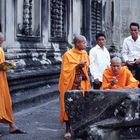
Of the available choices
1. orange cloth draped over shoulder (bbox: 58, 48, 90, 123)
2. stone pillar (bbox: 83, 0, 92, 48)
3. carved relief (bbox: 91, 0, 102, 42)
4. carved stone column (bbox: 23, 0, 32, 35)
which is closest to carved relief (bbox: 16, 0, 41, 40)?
carved stone column (bbox: 23, 0, 32, 35)

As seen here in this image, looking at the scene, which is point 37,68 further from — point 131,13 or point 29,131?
point 131,13

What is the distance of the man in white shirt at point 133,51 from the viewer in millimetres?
7445

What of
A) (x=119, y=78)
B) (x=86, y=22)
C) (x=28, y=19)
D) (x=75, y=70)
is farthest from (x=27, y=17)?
(x=86, y=22)

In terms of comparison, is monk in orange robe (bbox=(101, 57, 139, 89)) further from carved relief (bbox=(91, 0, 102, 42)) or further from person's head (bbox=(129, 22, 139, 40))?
carved relief (bbox=(91, 0, 102, 42))

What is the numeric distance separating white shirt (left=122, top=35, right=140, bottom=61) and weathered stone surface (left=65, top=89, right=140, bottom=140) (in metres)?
2.25

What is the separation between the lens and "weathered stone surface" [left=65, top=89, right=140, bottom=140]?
5242 millimetres

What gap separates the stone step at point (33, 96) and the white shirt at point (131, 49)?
2.15 metres

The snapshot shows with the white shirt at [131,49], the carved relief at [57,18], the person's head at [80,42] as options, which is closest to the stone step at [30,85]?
the carved relief at [57,18]

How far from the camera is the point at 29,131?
267 inches

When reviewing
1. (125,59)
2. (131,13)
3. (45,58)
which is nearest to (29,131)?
(125,59)

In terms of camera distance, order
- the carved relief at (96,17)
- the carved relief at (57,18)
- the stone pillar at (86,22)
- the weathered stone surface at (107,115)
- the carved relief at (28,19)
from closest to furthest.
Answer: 1. the weathered stone surface at (107,115)
2. the carved relief at (28,19)
3. the carved relief at (57,18)
4. the stone pillar at (86,22)
5. the carved relief at (96,17)

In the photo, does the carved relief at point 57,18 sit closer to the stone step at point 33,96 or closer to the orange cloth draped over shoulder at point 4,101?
the stone step at point 33,96

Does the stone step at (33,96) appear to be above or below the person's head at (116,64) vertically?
below

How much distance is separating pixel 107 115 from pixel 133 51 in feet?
8.40
